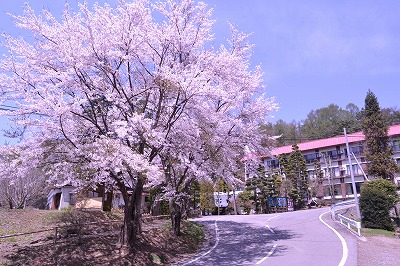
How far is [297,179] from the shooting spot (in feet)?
166

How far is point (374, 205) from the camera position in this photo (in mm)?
22078

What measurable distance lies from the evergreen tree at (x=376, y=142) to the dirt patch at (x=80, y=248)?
27.0m

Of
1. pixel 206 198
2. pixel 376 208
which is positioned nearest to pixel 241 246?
pixel 376 208

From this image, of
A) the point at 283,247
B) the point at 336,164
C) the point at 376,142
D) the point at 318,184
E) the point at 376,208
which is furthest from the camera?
the point at 336,164

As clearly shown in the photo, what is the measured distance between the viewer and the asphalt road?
520 inches

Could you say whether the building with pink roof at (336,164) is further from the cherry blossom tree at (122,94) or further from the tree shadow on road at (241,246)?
the cherry blossom tree at (122,94)

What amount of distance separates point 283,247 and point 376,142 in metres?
27.1

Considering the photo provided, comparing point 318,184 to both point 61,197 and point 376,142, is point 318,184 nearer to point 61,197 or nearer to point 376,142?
point 376,142

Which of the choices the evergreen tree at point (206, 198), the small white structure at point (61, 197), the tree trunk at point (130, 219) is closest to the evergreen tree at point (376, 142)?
the evergreen tree at point (206, 198)

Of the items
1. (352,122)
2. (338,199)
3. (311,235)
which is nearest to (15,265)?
(311,235)

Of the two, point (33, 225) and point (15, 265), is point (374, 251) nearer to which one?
point (15, 265)

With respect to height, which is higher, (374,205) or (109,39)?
(109,39)

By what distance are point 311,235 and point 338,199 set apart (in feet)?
144

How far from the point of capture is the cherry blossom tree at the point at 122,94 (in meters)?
12.3
